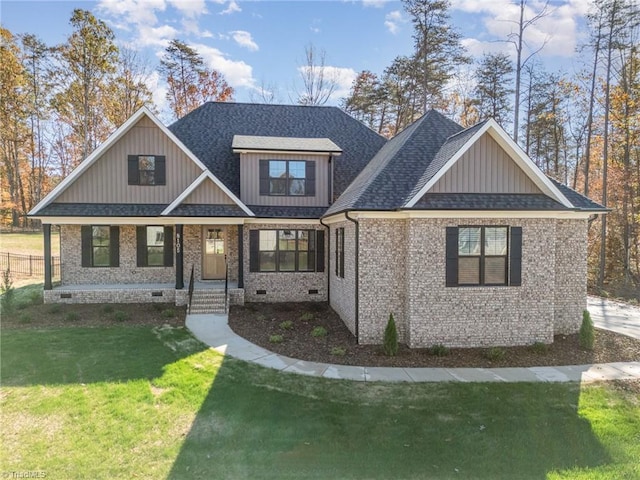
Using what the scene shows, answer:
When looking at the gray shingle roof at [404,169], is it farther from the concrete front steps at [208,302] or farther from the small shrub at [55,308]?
the small shrub at [55,308]

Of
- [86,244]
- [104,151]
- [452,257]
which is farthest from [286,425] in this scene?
[104,151]

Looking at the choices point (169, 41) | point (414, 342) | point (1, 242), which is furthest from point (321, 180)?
point (1, 242)

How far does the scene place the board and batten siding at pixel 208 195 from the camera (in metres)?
13.5

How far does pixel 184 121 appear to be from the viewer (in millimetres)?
17266

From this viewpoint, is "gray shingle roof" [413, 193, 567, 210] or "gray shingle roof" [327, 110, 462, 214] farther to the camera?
"gray shingle roof" [327, 110, 462, 214]

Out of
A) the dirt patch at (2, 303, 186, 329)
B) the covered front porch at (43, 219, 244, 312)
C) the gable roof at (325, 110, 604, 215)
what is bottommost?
the dirt patch at (2, 303, 186, 329)

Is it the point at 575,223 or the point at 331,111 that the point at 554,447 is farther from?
the point at 331,111

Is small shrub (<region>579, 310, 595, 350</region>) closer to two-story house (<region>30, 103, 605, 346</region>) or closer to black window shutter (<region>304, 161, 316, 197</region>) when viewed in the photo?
two-story house (<region>30, 103, 605, 346</region>)

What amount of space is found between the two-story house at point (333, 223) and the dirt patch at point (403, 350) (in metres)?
0.43

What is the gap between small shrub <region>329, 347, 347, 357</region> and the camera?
9.15 metres

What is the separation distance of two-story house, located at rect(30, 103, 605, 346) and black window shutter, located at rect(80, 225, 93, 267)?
38 millimetres

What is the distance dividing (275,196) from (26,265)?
53.5ft

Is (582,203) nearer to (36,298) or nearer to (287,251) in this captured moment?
(287,251)

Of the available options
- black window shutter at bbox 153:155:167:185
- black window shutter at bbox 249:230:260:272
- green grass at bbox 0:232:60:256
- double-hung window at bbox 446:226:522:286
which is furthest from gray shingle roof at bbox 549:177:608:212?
green grass at bbox 0:232:60:256
